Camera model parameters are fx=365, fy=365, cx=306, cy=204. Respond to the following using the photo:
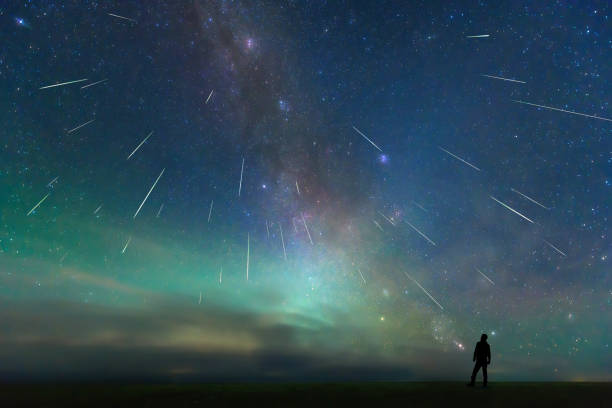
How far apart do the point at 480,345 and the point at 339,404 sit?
7.04 metres

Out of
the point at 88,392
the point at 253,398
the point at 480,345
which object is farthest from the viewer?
the point at 480,345

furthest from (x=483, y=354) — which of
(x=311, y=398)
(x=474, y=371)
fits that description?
(x=311, y=398)

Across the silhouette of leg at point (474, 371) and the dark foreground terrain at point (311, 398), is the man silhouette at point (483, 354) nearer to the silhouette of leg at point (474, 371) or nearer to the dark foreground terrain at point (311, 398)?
the silhouette of leg at point (474, 371)

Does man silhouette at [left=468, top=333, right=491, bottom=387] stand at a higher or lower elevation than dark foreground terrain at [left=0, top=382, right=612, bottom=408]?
higher

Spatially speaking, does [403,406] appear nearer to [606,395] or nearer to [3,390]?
[606,395]

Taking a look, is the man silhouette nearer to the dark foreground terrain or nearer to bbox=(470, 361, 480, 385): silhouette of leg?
bbox=(470, 361, 480, 385): silhouette of leg

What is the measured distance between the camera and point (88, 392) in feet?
38.3

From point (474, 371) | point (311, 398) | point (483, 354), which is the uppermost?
point (483, 354)

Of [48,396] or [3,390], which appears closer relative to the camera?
[48,396]

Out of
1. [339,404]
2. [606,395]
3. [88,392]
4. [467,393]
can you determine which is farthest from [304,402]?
[606,395]

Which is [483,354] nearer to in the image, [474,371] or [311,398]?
[474,371]

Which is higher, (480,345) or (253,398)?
(480,345)

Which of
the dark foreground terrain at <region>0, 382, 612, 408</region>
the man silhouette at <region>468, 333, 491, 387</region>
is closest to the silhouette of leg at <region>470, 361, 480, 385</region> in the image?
the man silhouette at <region>468, 333, 491, 387</region>

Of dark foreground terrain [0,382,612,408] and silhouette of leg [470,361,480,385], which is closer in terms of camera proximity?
dark foreground terrain [0,382,612,408]
